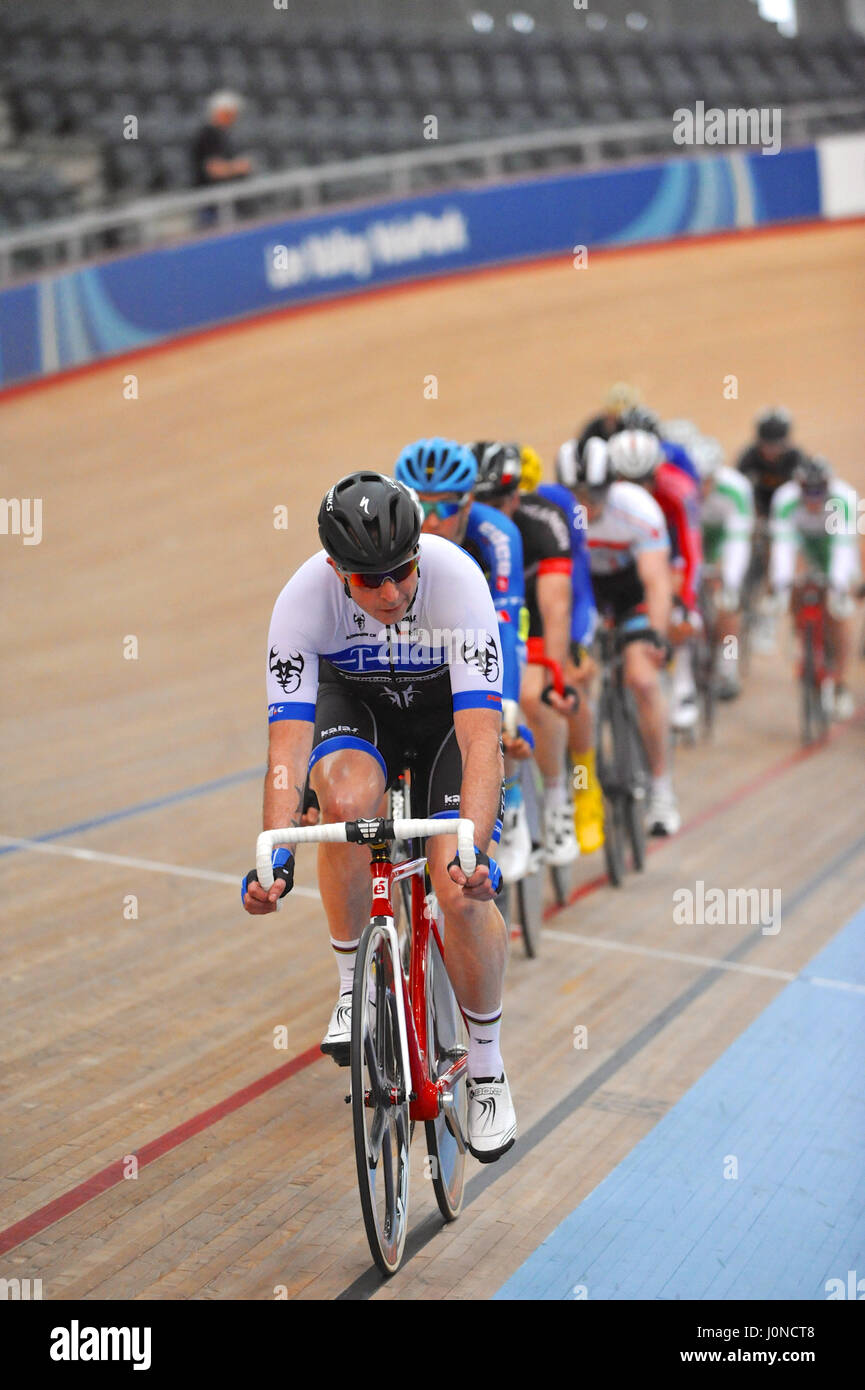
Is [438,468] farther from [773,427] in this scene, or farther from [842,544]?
[773,427]

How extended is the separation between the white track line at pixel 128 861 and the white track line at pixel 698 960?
819mm

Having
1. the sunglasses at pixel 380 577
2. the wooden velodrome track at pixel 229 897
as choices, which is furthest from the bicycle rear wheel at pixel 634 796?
the sunglasses at pixel 380 577

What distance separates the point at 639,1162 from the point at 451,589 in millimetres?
1282

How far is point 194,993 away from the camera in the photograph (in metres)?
3.66

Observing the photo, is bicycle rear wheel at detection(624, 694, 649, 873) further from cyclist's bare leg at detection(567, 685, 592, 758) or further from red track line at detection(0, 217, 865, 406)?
red track line at detection(0, 217, 865, 406)

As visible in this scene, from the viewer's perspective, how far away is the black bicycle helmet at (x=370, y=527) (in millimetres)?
2246

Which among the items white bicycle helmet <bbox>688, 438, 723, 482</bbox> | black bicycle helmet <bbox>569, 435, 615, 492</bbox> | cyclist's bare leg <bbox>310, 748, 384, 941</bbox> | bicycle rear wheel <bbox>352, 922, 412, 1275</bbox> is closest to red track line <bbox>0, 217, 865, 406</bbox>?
white bicycle helmet <bbox>688, 438, 723, 482</bbox>
